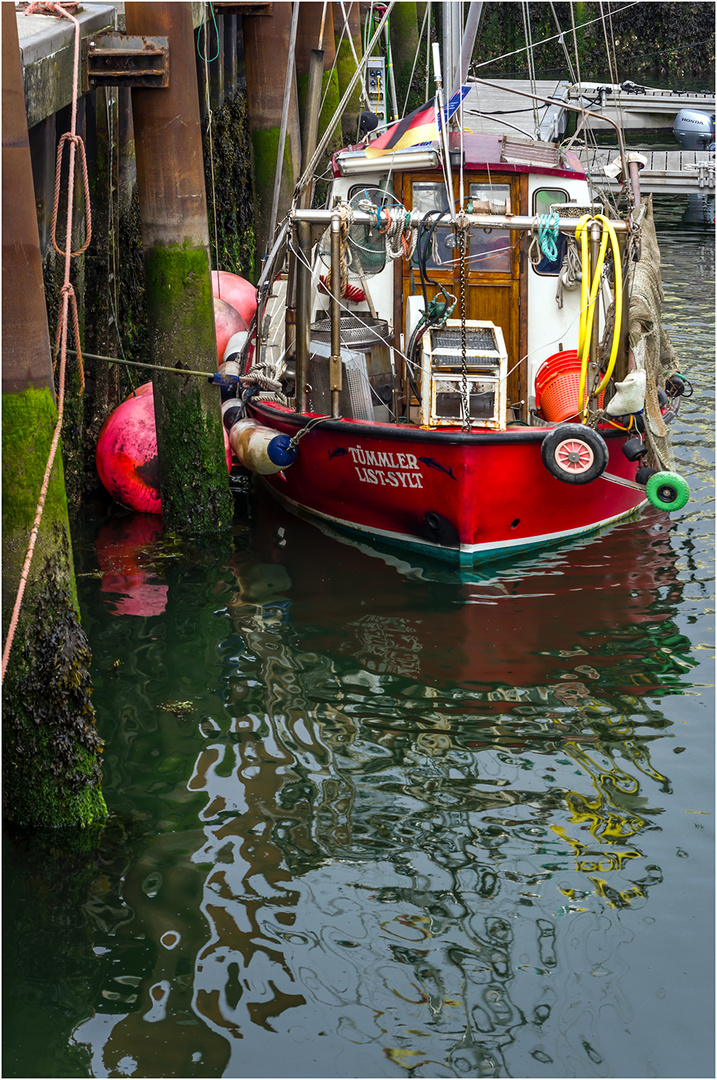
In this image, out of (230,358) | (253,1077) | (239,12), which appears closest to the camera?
(253,1077)

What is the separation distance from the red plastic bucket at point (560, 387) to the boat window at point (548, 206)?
1051 millimetres

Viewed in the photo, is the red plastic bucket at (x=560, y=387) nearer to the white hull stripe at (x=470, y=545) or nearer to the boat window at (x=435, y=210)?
the white hull stripe at (x=470, y=545)

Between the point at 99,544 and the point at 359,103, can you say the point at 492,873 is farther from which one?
the point at 359,103

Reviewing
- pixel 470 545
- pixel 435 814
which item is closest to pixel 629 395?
pixel 470 545

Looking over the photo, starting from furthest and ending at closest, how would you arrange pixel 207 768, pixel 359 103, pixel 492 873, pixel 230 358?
pixel 359 103 → pixel 230 358 → pixel 207 768 → pixel 492 873

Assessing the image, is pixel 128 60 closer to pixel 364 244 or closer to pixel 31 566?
pixel 364 244

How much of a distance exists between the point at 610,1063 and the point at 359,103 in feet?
75.2

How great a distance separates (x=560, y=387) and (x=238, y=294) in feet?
17.6

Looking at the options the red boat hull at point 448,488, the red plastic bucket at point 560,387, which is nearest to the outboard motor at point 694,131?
the red boat hull at point 448,488

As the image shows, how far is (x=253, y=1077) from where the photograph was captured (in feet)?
15.3

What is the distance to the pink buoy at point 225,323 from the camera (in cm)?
1262

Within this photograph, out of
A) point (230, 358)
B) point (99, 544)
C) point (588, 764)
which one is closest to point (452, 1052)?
point (588, 764)

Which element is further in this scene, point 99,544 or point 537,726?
point 99,544

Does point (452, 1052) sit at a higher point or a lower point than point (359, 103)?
lower
